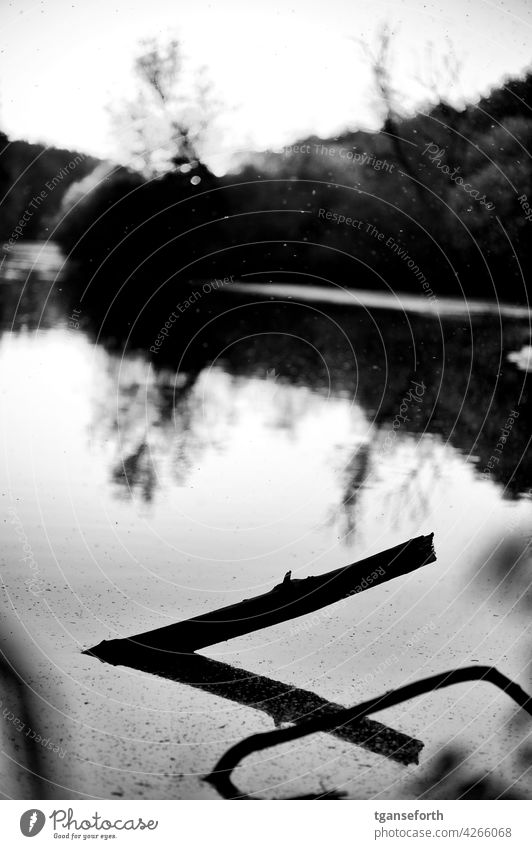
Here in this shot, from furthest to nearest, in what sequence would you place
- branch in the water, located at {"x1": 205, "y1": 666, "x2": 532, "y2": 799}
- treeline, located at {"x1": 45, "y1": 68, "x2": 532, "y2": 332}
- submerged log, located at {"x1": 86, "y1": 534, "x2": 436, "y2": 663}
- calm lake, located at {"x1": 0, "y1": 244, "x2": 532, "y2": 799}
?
1. treeline, located at {"x1": 45, "y1": 68, "x2": 532, "y2": 332}
2. submerged log, located at {"x1": 86, "y1": 534, "x2": 436, "y2": 663}
3. calm lake, located at {"x1": 0, "y1": 244, "x2": 532, "y2": 799}
4. branch in the water, located at {"x1": 205, "y1": 666, "x2": 532, "y2": 799}

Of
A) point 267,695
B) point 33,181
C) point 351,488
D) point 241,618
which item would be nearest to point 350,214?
point 33,181

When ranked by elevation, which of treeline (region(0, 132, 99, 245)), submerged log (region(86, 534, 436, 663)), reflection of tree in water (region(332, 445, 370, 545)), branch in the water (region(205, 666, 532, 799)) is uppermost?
treeline (region(0, 132, 99, 245))

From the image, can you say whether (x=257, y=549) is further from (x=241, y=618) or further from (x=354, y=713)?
(x=354, y=713)

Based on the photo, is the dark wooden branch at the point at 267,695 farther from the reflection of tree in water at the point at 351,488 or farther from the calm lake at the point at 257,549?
the reflection of tree in water at the point at 351,488

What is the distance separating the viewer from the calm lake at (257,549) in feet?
8.03

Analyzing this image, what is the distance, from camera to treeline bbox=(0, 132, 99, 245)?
20.7ft

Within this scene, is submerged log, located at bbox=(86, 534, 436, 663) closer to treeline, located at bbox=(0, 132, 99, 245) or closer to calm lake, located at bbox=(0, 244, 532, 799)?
calm lake, located at bbox=(0, 244, 532, 799)

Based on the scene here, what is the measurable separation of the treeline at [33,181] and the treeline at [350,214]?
28 cm

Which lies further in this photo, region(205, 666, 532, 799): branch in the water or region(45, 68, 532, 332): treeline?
region(45, 68, 532, 332): treeline

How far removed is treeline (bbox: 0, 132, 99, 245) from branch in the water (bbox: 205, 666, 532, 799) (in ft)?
12.1

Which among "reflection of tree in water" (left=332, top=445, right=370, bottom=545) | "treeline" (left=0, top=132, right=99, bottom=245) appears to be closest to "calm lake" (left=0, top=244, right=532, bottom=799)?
"reflection of tree in water" (left=332, top=445, right=370, bottom=545)

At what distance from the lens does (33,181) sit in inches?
352

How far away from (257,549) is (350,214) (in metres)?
8.49

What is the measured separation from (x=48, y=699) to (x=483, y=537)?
2.35 m
